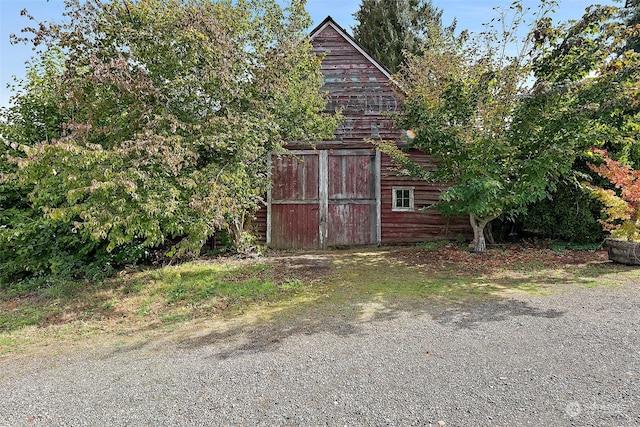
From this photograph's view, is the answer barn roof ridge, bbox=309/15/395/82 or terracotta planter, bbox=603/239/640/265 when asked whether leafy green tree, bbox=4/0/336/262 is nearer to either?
barn roof ridge, bbox=309/15/395/82

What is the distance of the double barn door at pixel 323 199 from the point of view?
32.1 ft

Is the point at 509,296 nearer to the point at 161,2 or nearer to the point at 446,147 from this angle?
the point at 446,147

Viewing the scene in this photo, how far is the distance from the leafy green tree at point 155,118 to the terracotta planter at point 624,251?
6.86 meters

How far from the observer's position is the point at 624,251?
683 centimetres

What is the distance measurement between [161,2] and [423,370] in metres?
6.72

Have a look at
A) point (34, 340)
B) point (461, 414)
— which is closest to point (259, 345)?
point (461, 414)

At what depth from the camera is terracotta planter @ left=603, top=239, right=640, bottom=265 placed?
263 inches

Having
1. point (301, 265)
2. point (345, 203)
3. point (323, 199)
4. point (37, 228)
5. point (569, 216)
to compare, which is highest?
point (323, 199)

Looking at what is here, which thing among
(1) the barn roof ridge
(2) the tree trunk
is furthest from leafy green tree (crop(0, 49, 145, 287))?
(2) the tree trunk

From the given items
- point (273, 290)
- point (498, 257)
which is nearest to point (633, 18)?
point (498, 257)

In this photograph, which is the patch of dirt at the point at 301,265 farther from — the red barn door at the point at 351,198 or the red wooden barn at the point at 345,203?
the red barn door at the point at 351,198

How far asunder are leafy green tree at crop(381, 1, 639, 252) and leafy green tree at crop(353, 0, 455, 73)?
1416 cm

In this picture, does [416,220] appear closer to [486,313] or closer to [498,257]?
[498,257]

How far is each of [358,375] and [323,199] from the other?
6.90 m
